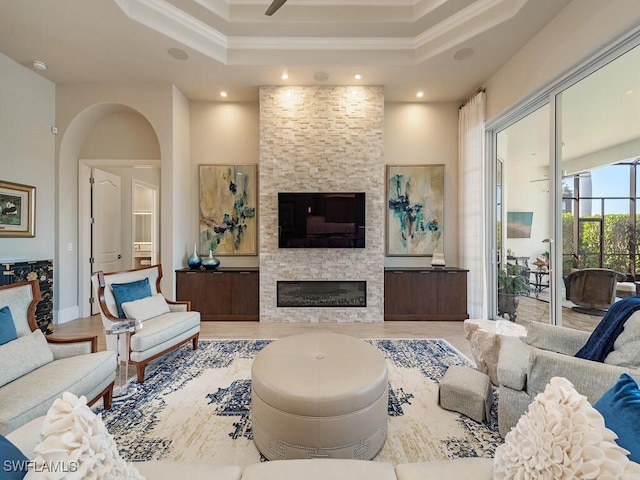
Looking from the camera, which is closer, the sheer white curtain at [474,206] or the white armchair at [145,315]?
the white armchair at [145,315]

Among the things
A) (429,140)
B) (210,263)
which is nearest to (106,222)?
(210,263)

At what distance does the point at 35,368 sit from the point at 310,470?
81.5 inches

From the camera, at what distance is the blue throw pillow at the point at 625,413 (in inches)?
29.6

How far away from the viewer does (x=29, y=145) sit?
13.2 ft

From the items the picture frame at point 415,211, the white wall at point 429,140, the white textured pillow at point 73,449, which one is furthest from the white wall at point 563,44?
the white textured pillow at point 73,449

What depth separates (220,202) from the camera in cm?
495

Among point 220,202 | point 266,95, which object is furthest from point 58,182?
point 266,95

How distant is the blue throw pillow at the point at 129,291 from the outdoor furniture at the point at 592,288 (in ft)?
14.8

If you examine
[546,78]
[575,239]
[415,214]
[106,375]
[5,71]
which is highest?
[5,71]

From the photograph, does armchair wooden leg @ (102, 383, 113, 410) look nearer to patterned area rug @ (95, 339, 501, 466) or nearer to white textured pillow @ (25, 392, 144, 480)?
patterned area rug @ (95, 339, 501, 466)

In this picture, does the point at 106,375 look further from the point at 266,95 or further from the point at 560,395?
the point at 266,95

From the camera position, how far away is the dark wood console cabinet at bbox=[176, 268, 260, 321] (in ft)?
14.6

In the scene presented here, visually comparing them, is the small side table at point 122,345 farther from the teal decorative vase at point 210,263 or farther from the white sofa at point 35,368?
the teal decorative vase at point 210,263

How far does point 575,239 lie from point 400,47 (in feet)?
10.2
